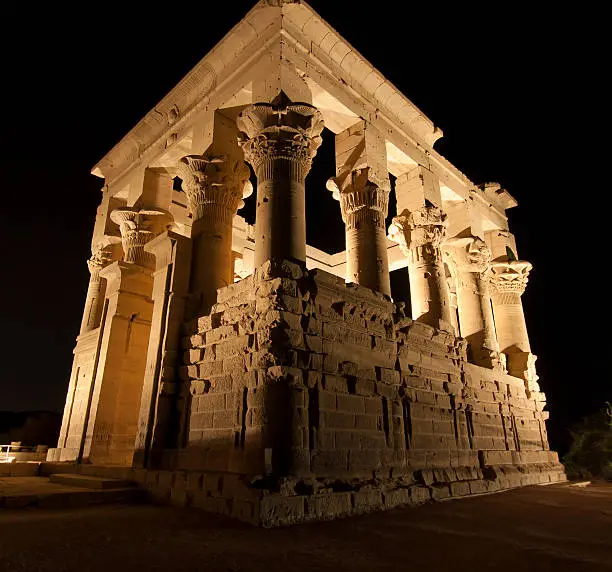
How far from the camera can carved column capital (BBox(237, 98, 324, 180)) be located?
8273mm

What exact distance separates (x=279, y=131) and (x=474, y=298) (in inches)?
324

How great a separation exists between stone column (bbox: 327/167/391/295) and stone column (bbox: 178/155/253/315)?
253 centimetres

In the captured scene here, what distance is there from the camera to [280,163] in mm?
8250

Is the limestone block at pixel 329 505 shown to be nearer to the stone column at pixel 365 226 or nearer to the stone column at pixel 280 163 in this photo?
the stone column at pixel 280 163

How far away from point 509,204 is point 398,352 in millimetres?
11200

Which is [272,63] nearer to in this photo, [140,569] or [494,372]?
[140,569]

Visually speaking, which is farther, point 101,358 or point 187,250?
point 101,358

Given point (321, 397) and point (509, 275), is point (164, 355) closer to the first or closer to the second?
point (321, 397)

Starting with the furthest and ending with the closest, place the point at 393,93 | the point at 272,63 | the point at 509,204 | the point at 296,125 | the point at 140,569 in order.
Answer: the point at 509,204 → the point at 393,93 → the point at 272,63 → the point at 296,125 → the point at 140,569

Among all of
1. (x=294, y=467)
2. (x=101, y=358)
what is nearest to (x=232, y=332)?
(x=294, y=467)

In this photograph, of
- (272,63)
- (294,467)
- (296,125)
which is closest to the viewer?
(294,467)

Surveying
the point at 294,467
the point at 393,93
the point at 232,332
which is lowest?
the point at 294,467

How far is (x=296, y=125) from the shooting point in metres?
8.33

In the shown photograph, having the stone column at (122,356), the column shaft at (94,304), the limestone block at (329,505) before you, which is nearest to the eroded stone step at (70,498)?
the stone column at (122,356)
